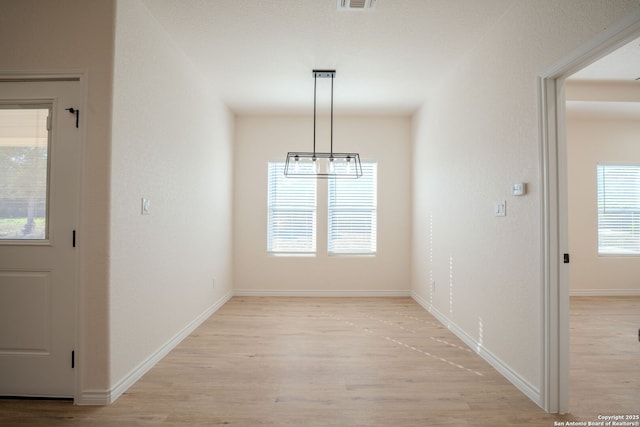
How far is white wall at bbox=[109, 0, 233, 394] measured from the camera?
238 centimetres

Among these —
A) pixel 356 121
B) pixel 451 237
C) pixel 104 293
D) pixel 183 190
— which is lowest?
pixel 104 293

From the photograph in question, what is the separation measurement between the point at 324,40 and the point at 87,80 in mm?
1956

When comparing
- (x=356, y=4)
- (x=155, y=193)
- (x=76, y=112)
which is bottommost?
(x=155, y=193)

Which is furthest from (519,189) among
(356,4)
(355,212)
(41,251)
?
(41,251)

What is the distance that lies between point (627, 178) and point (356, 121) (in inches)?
181

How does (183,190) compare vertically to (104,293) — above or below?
above

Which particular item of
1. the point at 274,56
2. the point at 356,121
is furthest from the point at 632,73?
the point at 274,56

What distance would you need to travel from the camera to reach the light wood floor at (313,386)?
210 centimetres

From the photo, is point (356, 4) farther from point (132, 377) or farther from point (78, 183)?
point (132, 377)

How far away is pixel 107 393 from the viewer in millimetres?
2248

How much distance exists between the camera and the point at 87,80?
7.45 feet

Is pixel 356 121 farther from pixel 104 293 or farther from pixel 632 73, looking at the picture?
pixel 104 293

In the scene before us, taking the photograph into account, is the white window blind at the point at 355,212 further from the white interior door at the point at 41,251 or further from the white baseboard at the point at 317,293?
the white interior door at the point at 41,251

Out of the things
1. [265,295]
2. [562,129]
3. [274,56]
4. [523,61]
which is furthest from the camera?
[265,295]
